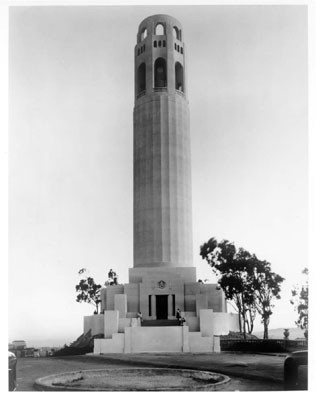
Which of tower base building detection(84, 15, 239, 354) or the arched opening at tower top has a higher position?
the arched opening at tower top

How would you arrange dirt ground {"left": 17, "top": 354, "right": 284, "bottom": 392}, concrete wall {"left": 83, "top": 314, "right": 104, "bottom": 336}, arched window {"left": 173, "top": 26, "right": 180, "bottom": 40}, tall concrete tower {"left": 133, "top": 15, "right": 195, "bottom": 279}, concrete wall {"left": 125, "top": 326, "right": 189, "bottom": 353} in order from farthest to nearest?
1. arched window {"left": 173, "top": 26, "right": 180, "bottom": 40}
2. tall concrete tower {"left": 133, "top": 15, "right": 195, "bottom": 279}
3. concrete wall {"left": 83, "top": 314, "right": 104, "bottom": 336}
4. concrete wall {"left": 125, "top": 326, "right": 189, "bottom": 353}
5. dirt ground {"left": 17, "top": 354, "right": 284, "bottom": 392}

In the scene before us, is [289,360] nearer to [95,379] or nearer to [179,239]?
[95,379]

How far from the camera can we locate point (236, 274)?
149 feet

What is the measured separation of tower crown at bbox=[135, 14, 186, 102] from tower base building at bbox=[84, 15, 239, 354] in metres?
0.08

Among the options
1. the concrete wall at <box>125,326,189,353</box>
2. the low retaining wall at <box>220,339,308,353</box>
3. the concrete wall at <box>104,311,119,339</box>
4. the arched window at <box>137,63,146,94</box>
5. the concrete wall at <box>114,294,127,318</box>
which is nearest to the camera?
the low retaining wall at <box>220,339,308,353</box>

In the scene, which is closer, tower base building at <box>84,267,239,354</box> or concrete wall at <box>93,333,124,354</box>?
concrete wall at <box>93,333,124,354</box>

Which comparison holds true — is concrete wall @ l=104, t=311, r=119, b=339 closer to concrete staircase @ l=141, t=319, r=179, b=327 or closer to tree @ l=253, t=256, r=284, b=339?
concrete staircase @ l=141, t=319, r=179, b=327

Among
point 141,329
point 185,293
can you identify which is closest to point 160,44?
point 185,293

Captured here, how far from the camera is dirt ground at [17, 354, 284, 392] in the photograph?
2191 cm

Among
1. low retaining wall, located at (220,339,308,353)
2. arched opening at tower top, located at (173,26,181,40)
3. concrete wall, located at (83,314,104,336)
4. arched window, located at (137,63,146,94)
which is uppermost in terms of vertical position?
arched opening at tower top, located at (173,26,181,40)

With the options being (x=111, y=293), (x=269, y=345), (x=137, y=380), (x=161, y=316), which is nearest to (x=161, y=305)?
(x=161, y=316)

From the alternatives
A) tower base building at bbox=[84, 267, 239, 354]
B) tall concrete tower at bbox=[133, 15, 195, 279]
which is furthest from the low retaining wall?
tall concrete tower at bbox=[133, 15, 195, 279]

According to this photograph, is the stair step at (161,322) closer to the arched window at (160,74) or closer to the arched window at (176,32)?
the arched window at (160,74)

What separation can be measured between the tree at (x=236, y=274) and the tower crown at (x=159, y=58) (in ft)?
43.6
